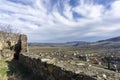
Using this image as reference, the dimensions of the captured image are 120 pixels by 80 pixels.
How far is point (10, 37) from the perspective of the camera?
79.6 ft

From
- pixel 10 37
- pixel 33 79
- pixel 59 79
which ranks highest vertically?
pixel 10 37

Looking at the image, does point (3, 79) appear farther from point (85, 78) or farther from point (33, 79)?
point (85, 78)

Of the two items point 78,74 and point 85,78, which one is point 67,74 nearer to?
point 78,74

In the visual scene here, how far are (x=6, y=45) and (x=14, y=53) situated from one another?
5.36 ft

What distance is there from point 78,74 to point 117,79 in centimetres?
136

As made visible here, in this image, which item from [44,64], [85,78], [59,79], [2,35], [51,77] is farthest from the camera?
[2,35]

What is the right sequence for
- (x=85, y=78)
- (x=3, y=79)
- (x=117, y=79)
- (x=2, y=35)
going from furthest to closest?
(x=2, y=35)
(x=3, y=79)
(x=85, y=78)
(x=117, y=79)

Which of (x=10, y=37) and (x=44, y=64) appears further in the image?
(x=10, y=37)

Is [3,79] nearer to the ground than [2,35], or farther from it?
nearer to the ground

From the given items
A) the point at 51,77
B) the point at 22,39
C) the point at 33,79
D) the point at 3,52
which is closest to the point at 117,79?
the point at 51,77

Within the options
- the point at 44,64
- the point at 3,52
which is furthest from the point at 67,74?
the point at 3,52

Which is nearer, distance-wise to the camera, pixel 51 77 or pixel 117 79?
pixel 117 79

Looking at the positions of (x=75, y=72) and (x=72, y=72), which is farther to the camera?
(x=72, y=72)

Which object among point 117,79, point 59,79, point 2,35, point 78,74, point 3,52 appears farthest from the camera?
point 2,35
